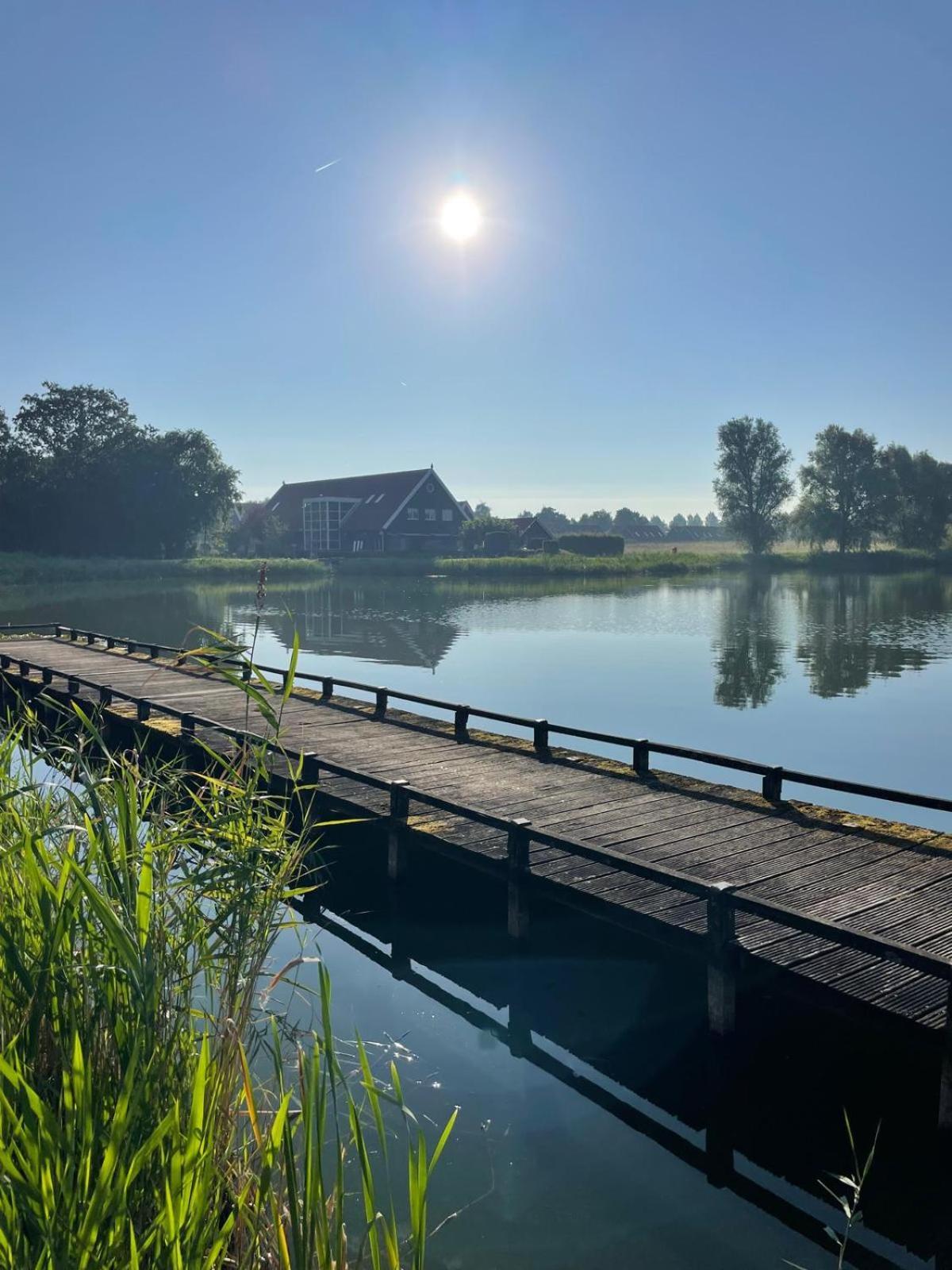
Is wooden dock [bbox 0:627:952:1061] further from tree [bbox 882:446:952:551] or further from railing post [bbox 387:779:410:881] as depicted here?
tree [bbox 882:446:952:551]

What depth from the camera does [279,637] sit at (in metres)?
39.7

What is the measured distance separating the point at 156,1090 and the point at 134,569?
5834 centimetres

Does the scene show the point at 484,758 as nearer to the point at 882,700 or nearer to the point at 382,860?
the point at 382,860

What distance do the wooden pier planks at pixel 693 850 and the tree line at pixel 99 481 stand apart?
5515cm

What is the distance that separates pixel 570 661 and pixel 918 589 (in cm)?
3826

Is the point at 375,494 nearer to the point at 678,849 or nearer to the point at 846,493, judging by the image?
the point at 846,493

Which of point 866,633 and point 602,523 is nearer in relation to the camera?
point 866,633

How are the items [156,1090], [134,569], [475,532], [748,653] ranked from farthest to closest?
[475,532] < [134,569] < [748,653] < [156,1090]

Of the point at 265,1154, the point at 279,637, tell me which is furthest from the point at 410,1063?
the point at 279,637

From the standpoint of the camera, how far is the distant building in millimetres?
82438

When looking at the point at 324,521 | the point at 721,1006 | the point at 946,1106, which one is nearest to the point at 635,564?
the point at 324,521

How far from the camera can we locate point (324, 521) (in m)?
78.0

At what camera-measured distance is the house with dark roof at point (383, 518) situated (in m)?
75.4

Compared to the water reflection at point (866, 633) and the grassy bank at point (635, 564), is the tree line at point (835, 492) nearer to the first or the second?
the grassy bank at point (635, 564)
